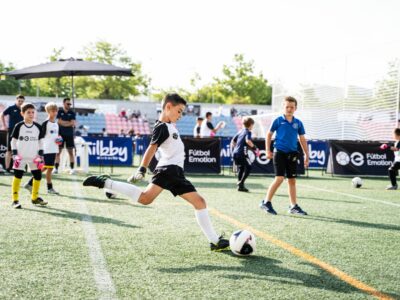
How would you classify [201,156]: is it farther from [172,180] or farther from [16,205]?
[172,180]

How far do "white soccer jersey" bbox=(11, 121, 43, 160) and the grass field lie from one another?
2.90ft

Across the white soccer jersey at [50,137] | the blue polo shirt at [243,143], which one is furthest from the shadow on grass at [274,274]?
the blue polo shirt at [243,143]

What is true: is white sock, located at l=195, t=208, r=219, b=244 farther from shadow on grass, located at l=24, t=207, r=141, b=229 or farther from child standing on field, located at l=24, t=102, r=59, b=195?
child standing on field, located at l=24, t=102, r=59, b=195

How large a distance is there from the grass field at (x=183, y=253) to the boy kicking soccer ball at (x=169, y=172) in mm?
461

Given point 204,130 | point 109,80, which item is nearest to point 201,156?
point 204,130

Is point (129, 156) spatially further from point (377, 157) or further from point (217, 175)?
point (377, 157)

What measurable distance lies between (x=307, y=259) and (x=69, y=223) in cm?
334

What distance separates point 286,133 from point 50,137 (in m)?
5.02

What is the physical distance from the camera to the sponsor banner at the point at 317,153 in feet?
62.7

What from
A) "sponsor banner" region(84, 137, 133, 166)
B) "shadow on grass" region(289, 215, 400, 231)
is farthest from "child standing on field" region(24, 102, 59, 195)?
"sponsor banner" region(84, 137, 133, 166)

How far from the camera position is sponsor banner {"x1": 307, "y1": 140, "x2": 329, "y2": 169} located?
752 inches

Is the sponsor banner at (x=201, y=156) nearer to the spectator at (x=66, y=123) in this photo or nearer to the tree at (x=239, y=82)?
the spectator at (x=66, y=123)

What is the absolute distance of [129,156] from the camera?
1845 cm

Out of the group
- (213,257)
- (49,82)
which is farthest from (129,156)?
(49,82)
